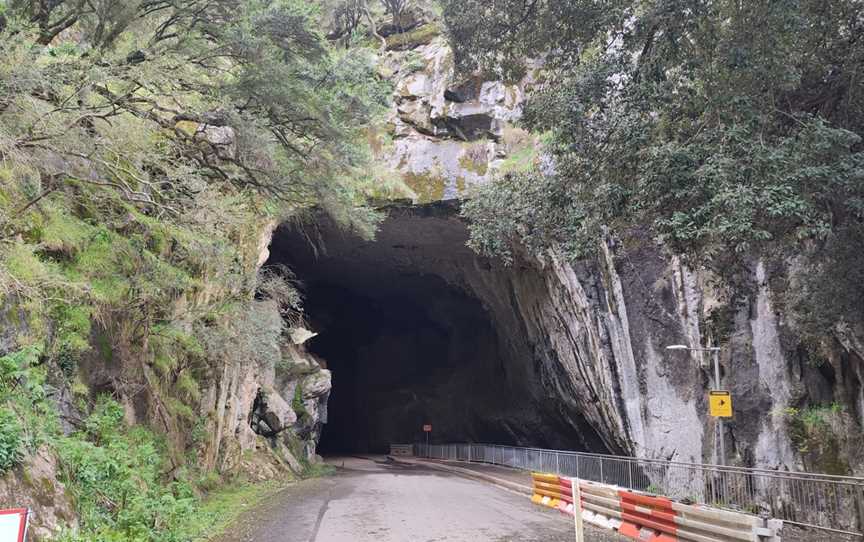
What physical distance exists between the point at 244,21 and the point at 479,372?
2667 centimetres

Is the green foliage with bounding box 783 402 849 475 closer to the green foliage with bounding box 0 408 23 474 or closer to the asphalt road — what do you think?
the asphalt road

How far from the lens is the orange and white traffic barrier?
5023 mm

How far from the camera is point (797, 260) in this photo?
14023 mm

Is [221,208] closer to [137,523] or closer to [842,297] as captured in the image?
[137,523]

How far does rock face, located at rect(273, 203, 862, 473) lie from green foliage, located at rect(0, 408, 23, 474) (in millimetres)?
14090

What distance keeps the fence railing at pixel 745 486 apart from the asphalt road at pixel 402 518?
7.98 ft

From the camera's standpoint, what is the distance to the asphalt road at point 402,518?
820 centimetres

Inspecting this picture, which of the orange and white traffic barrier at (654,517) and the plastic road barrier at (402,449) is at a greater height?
the orange and white traffic barrier at (654,517)

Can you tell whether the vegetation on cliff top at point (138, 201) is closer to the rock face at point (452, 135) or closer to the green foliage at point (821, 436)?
the rock face at point (452, 135)

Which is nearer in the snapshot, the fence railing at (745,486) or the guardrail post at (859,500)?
the guardrail post at (859,500)

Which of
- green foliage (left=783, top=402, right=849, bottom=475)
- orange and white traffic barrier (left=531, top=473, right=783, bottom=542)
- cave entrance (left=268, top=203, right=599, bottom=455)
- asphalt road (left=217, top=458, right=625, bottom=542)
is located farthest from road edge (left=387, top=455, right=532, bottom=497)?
green foliage (left=783, top=402, right=849, bottom=475)

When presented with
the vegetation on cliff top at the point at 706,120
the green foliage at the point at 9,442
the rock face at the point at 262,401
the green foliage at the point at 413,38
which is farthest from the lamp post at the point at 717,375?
the green foliage at the point at 413,38

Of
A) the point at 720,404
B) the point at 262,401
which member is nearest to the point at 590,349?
the point at 720,404

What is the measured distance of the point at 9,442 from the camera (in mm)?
5430
